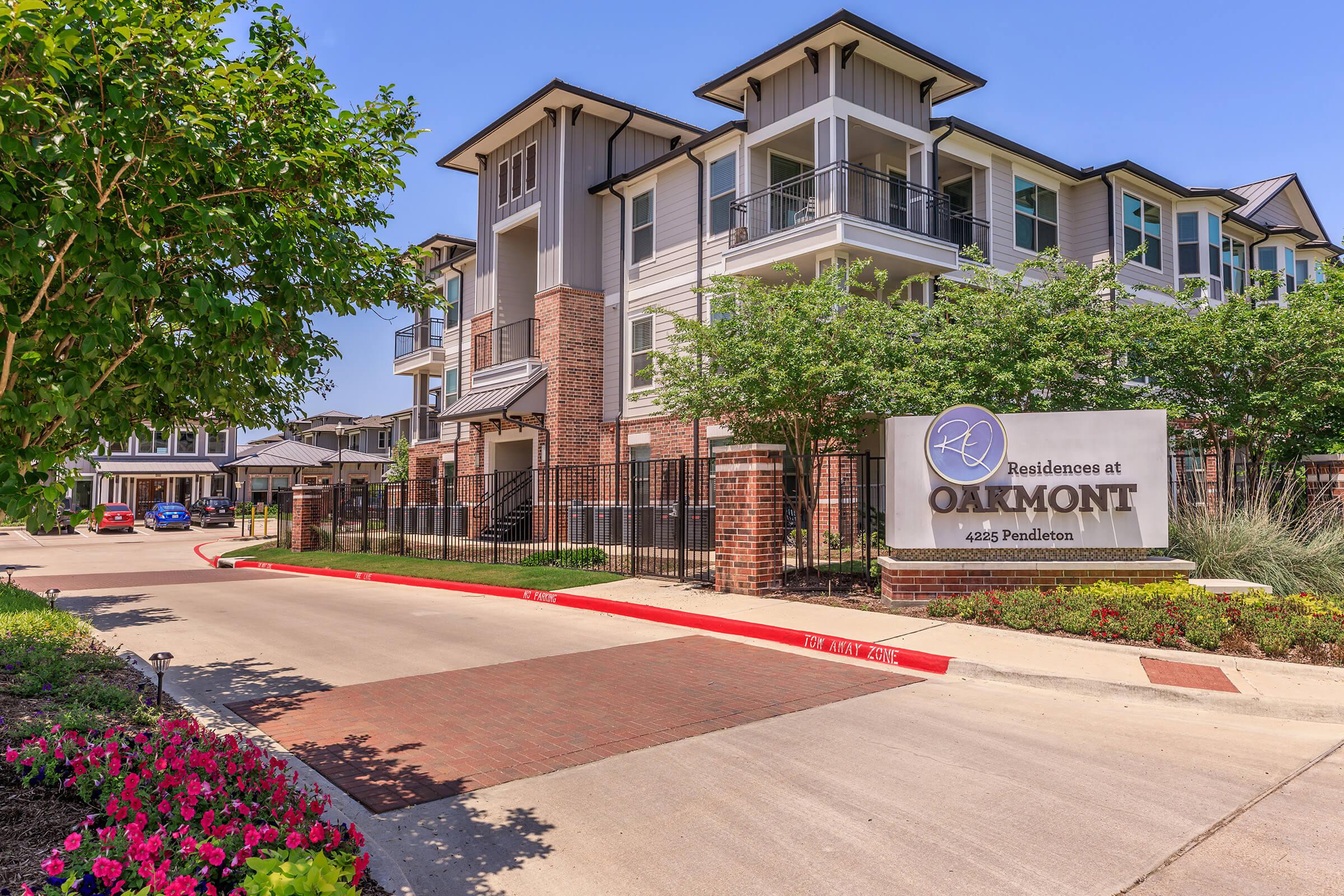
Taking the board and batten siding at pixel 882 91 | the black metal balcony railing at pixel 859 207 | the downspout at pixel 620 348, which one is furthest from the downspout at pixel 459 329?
the board and batten siding at pixel 882 91

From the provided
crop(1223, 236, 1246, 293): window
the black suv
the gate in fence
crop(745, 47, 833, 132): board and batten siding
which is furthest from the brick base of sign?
the black suv

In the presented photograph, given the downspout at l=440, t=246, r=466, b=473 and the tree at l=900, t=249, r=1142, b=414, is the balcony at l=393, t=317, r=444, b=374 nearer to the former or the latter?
the downspout at l=440, t=246, r=466, b=473

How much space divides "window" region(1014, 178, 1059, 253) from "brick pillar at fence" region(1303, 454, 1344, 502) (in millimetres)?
9886

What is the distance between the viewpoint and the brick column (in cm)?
2325

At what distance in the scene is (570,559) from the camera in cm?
1753

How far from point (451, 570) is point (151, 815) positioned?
14255 millimetres

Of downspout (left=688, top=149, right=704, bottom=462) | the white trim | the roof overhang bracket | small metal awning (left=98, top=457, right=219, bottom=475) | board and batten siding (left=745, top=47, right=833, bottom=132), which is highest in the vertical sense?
the roof overhang bracket

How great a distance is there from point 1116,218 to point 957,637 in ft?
62.3

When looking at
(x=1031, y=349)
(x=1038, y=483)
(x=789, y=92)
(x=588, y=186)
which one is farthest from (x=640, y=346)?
(x=1038, y=483)

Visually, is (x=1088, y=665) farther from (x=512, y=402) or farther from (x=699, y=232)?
(x=512, y=402)

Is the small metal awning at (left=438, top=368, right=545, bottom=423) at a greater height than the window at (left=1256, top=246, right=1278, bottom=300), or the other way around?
the window at (left=1256, top=246, right=1278, bottom=300)

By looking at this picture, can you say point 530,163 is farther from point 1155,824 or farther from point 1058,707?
point 1155,824

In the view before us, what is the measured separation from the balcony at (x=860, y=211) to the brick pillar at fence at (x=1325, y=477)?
755cm

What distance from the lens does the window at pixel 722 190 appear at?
20.6 metres
